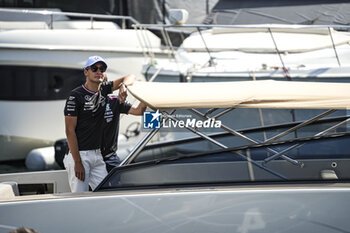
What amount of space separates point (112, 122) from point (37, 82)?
4931 mm

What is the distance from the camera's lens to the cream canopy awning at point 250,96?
9.75 ft

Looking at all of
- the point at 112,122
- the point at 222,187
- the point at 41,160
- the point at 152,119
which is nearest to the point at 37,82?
the point at 41,160

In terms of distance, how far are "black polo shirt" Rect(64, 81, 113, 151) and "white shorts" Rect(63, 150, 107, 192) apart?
58mm

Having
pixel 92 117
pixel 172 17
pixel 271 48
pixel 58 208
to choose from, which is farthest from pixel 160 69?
pixel 58 208

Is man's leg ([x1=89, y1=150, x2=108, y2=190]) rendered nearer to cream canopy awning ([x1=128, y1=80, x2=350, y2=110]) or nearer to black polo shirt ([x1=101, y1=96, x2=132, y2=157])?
black polo shirt ([x1=101, y1=96, x2=132, y2=157])

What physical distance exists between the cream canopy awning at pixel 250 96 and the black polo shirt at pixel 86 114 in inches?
14.1

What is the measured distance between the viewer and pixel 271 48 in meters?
7.33

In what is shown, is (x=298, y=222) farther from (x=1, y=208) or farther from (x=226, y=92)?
(x=1, y=208)

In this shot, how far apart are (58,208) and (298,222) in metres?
1.53

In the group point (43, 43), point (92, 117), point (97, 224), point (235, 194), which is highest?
point (43, 43)

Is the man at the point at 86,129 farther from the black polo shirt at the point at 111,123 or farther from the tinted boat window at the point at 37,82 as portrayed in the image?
the tinted boat window at the point at 37,82

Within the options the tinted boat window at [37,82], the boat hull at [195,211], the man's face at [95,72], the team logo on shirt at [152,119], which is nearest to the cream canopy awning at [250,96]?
the team logo on shirt at [152,119]

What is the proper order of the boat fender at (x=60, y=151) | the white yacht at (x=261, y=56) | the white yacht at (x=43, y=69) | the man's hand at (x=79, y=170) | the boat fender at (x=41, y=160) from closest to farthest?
the man's hand at (x=79, y=170) → the white yacht at (x=261, y=56) → the boat fender at (x=60, y=151) → the boat fender at (x=41, y=160) → the white yacht at (x=43, y=69)

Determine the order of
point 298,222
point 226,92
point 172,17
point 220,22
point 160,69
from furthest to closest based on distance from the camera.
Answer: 1. point 220,22
2. point 172,17
3. point 160,69
4. point 226,92
5. point 298,222
